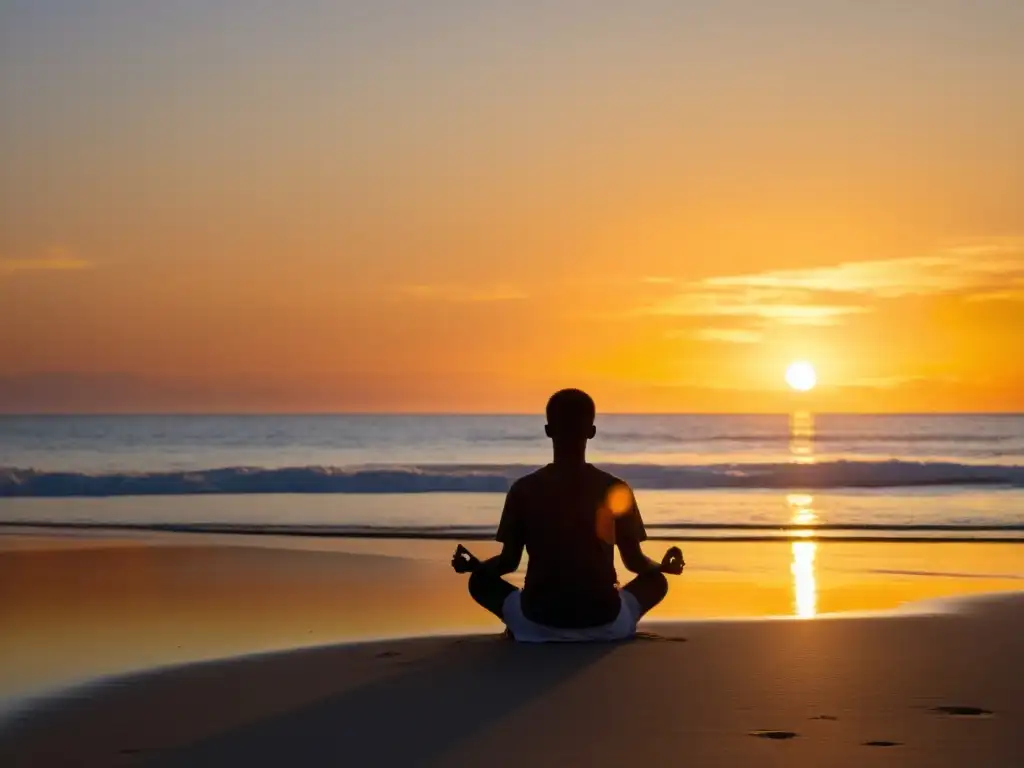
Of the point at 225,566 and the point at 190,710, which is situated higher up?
Answer: the point at 225,566

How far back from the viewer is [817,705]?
20.6 feet

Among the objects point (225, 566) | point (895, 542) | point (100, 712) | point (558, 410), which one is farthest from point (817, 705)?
point (895, 542)

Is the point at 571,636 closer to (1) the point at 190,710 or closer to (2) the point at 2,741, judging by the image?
(1) the point at 190,710

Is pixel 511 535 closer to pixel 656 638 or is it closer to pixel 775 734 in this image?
pixel 656 638

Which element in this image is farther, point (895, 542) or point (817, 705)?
point (895, 542)

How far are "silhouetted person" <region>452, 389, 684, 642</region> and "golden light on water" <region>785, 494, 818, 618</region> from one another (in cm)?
238

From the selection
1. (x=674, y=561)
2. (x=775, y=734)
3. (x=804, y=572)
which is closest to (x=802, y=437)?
(x=804, y=572)

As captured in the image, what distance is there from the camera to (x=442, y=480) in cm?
3303

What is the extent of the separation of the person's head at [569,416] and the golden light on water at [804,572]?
2962 millimetres

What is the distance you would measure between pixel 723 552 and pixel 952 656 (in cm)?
723

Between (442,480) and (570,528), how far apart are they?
999 inches

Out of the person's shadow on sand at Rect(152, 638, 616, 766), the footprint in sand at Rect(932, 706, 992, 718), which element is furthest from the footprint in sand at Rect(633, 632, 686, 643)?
the footprint in sand at Rect(932, 706, 992, 718)

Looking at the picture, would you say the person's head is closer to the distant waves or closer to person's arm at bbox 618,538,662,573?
person's arm at bbox 618,538,662,573

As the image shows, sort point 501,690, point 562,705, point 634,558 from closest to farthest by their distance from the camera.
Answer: point 562,705 → point 501,690 → point 634,558
